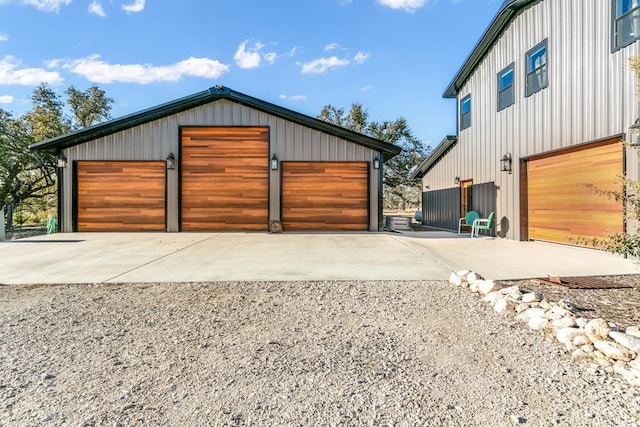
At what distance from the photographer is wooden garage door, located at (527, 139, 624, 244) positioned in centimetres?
577

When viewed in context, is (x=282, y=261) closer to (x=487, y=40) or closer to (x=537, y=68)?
(x=537, y=68)

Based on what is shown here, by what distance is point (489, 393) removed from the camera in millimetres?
1708

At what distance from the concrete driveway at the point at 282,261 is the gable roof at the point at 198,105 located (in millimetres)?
3735

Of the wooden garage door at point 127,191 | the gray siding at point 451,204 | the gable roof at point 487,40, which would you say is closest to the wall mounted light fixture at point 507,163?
the gray siding at point 451,204

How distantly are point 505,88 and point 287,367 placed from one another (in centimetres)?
950

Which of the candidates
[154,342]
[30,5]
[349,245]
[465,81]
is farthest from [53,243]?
[465,81]

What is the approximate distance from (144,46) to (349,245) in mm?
11039

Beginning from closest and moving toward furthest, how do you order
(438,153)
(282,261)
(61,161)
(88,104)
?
(282,261) → (61,161) → (438,153) → (88,104)

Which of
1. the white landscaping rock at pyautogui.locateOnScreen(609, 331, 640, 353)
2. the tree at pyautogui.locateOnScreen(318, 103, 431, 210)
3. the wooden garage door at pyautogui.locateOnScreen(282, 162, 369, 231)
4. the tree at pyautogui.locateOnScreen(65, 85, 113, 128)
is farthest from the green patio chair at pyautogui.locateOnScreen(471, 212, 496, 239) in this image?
the tree at pyautogui.locateOnScreen(65, 85, 113, 128)

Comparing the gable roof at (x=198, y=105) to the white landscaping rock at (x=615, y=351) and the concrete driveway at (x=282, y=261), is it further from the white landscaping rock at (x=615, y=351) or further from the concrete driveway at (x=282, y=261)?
the white landscaping rock at (x=615, y=351)

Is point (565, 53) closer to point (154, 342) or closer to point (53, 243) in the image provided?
point (154, 342)

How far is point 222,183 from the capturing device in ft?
33.2

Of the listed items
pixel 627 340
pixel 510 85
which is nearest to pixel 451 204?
pixel 510 85

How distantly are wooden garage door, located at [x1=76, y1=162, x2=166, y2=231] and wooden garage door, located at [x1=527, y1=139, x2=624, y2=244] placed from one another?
32.6 ft
